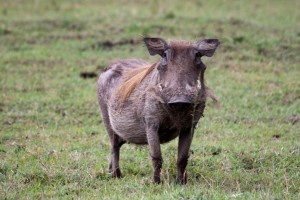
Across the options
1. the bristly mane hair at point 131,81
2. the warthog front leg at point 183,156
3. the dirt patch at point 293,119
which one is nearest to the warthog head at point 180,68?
the bristly mane hair at point 131,81

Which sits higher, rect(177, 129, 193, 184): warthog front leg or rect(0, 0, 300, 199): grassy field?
rect(177, 129, 193, 184): warthog front leg

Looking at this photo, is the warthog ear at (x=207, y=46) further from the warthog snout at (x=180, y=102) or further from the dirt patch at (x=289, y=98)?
the dirt patch at (x=289, y=98)

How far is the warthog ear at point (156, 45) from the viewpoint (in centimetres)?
520

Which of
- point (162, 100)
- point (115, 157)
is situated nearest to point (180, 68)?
point (162, 100)

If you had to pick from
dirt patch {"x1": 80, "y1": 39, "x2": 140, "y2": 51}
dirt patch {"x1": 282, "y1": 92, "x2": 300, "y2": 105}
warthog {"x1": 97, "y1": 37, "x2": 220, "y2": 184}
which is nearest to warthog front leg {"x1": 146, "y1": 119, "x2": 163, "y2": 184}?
warthog {"x1": 97, "y1": 37, "x2": 220, "y2": 184}

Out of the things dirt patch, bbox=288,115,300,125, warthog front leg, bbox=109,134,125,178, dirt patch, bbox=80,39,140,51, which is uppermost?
warthog front leg, bbox=109,134,125,178

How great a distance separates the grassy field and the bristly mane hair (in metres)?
0.69

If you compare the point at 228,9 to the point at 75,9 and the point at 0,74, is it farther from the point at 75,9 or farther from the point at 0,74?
the point at 0,74

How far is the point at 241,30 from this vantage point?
12.1 m

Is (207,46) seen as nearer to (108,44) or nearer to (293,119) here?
(293,119)

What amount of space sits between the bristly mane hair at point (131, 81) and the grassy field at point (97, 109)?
688 mm

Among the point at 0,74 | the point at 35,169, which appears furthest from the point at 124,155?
the point at 0,74

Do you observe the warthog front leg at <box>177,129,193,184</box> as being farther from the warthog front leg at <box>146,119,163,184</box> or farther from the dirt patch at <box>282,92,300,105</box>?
the dirt patch at <box>282,92,300,105</box>

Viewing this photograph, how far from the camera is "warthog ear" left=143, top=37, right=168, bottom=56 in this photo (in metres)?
5.20
